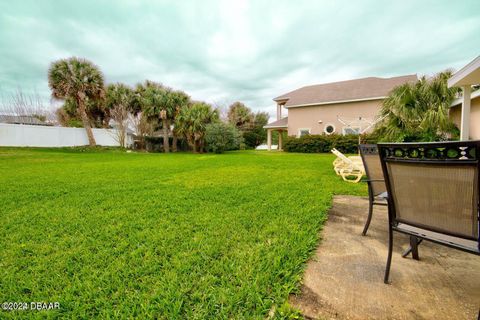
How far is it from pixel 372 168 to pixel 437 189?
4.93ft

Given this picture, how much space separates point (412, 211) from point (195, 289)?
171 cm

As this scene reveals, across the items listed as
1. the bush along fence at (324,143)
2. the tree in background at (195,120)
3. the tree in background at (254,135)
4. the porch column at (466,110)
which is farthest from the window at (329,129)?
the porch column at (466,110)

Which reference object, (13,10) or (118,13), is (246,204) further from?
(13,10)

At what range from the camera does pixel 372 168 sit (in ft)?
8.62

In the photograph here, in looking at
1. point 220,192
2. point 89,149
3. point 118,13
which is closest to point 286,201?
point 220,192

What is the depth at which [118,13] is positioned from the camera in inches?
384

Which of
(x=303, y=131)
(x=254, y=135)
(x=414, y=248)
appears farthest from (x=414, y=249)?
(x=254, y=135)

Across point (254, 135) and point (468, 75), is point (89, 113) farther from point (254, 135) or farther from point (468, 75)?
point (468, 75)

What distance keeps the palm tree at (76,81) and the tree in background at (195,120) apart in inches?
291

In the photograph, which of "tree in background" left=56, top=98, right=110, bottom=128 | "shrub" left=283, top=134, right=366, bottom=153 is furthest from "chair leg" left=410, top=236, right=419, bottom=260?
"tree in background" left=56, top=98, right=110, bottom=128

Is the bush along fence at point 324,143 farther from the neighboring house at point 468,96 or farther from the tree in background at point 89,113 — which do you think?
the tree in background at point 89,113

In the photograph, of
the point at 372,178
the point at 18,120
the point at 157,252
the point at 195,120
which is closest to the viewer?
the point at 157,252

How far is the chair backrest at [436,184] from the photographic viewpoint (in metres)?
1.09

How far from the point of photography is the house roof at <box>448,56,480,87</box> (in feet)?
14.6
